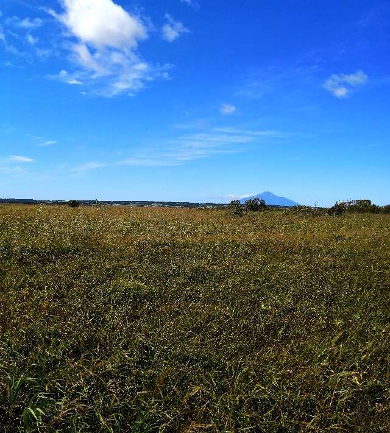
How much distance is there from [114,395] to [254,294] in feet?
16.1

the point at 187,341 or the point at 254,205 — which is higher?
the point at 254,205

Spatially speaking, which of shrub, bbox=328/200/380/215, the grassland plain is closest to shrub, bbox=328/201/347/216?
shrub, bbox=328/200/380/215

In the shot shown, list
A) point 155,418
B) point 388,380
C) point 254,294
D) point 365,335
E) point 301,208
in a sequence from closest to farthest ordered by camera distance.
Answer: point 155,418 < point 388,380 < point 365,335 < point 254,294 < point 301,208

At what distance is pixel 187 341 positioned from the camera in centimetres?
641

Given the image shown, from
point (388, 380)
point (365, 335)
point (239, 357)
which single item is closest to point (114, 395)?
point (239, 357)

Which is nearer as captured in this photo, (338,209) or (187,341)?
(187,341)

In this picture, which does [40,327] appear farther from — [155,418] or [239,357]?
[239,357]

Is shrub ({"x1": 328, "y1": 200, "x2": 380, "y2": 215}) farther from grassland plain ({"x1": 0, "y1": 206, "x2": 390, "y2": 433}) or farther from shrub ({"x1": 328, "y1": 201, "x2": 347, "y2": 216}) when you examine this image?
grassland plain ({"x1": 0, "y1": 206, "x2": 390, "y2": 433})

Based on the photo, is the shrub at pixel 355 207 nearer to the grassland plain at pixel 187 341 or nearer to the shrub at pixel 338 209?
the shrub at pixel 338 209

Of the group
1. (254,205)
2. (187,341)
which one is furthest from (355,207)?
(187,341)

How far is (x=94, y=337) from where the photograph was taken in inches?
247

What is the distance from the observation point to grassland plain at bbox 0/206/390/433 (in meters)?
4.77

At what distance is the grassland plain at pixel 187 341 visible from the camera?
477 cm

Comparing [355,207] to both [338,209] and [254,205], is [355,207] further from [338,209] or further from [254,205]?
[254,205]
